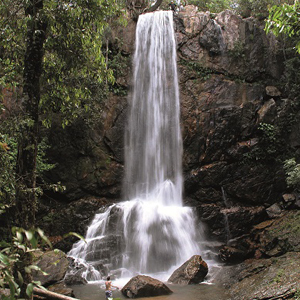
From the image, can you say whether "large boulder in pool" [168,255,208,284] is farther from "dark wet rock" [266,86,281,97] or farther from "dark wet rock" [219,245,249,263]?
"dark wet rock" [266,86,281,97]

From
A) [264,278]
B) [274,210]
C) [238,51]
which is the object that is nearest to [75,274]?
[264,278]

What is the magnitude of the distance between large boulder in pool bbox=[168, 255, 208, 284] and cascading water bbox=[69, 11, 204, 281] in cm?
124

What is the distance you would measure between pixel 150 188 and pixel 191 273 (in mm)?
5913

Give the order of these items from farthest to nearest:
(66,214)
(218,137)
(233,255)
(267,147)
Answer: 1. (218,137)
2. (267,147)
3. (66,214)
4. (233,255)

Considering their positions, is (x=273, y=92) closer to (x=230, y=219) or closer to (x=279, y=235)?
(x=230, y=219)

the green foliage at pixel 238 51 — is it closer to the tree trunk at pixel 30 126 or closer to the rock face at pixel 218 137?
the rock face at pixel 218 137

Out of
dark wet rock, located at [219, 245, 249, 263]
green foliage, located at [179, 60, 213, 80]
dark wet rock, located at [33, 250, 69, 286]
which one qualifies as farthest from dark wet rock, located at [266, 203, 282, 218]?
dark wet rock, located at [33, 250, 69, 286]

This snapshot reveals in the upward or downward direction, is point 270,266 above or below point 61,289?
above

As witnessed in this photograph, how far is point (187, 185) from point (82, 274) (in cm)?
621

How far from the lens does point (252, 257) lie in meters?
10.1

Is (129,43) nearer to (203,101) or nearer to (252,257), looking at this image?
(203,101)

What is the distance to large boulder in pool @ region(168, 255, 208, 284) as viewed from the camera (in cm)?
853

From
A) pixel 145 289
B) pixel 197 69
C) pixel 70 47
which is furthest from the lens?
pixel 197 69

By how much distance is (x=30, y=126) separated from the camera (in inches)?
172
